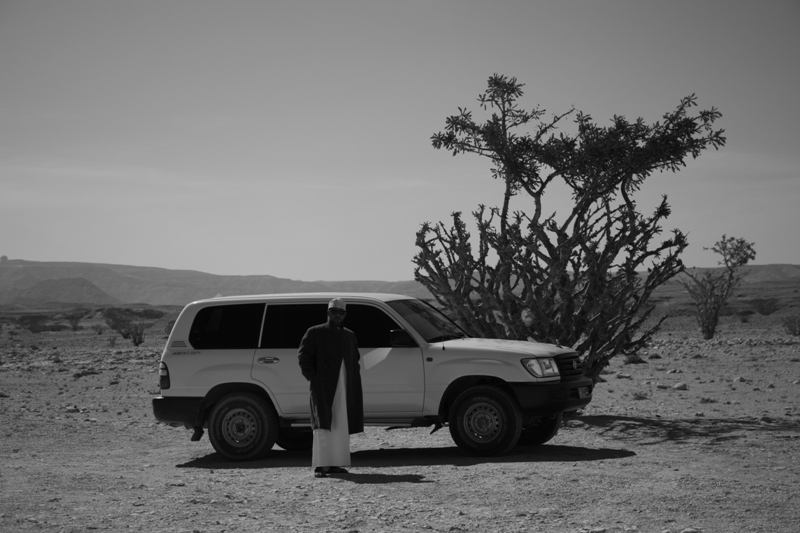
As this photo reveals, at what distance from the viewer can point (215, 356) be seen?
11.7m

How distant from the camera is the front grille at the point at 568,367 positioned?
1112cm

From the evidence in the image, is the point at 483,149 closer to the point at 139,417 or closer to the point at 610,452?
the point at 610,452

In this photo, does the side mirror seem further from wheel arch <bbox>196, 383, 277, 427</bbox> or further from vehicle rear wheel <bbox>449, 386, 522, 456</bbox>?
A: wheel arch <bbox>196, 383, 277, 427</bbox>

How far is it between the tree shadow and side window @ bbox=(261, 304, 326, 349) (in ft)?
14.4

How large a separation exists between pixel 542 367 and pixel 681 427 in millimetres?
3602

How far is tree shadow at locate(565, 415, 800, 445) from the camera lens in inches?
483

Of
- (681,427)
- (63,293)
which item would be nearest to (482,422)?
(681,427)

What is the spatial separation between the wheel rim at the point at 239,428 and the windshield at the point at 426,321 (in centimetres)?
221

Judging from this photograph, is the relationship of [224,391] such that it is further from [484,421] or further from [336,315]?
[484,421]

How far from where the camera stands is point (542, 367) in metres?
10.9

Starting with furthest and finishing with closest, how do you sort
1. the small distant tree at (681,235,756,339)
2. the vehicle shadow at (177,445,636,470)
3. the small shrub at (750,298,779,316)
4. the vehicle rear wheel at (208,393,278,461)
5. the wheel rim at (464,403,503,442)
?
the small shrub at (750,298,779,316)
the small distant tree at (681,235,756,339)
the vehicle rear wheel at (208,393,278,461)
the wheel rim at (464,403,503,442)
the vehicle shadow at (177,445,636,470)

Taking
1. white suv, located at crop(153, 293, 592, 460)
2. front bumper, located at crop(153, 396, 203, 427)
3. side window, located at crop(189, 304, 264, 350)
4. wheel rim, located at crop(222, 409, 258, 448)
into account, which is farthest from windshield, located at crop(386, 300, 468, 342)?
front bumper, located at crop(153, 396, 203, 427)

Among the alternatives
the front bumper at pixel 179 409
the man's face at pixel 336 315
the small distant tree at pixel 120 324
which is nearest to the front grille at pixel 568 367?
the man's face at pixel 336 315

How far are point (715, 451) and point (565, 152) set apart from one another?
20.2ft
